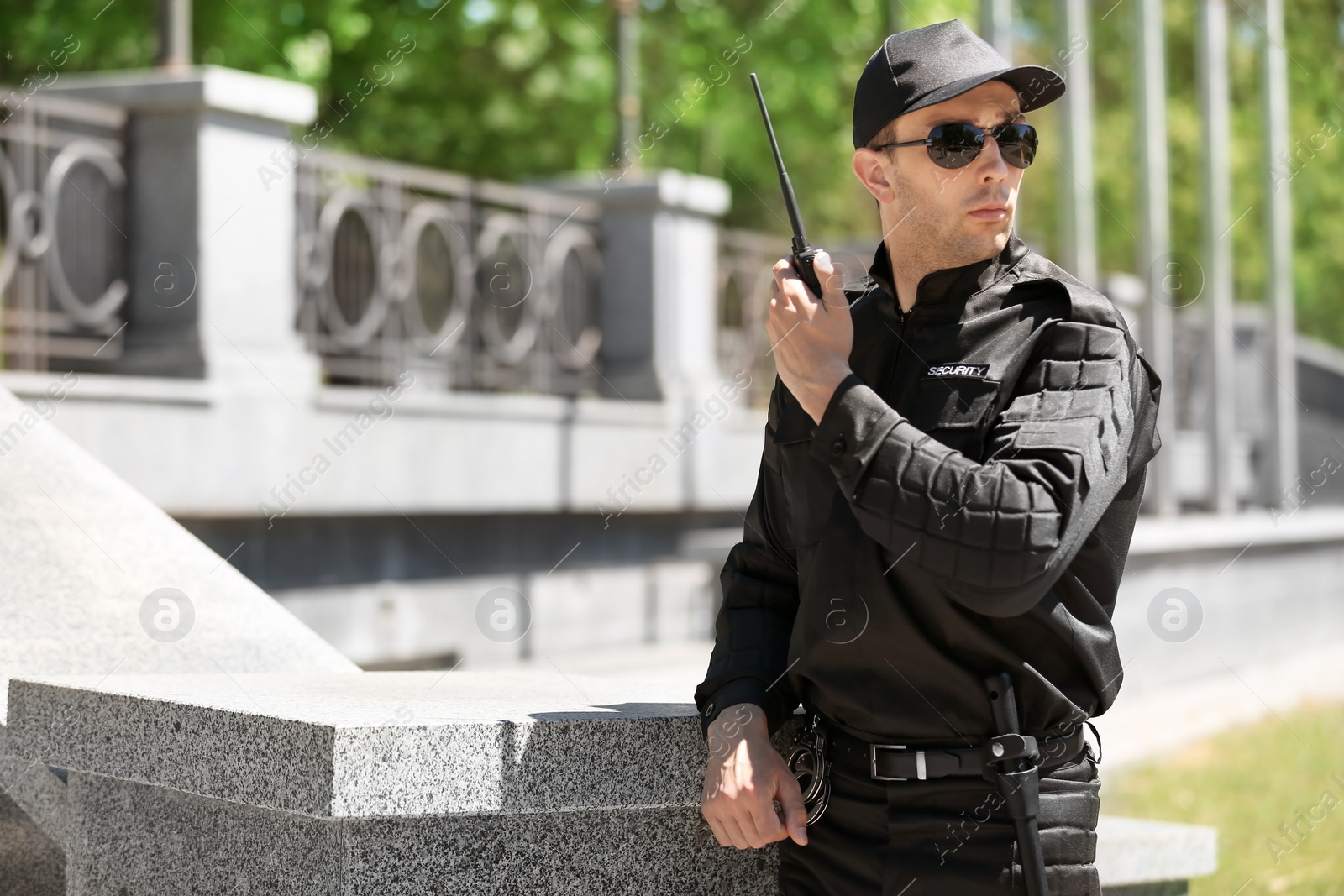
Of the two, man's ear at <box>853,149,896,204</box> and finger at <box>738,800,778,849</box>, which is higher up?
man's ear at <box>853,149,896,204</box>

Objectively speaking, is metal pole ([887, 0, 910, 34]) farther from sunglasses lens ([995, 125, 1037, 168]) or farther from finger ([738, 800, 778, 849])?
finger ([738, 800, 778, 849])

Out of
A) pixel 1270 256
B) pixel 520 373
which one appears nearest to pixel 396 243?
pixel 520 373

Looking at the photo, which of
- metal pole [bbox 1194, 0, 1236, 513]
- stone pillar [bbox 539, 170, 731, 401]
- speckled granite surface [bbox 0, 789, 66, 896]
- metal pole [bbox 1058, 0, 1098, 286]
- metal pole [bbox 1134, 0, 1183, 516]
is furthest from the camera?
metal pole [bbox 1194, 0, 1236, 513]

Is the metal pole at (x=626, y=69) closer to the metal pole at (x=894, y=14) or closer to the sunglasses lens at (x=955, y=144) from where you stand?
the metal pole at (x=894, y=14)

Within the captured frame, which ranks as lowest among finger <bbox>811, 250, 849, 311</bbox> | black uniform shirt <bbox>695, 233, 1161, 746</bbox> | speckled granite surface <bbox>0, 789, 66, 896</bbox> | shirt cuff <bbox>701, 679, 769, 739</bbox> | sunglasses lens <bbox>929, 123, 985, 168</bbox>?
speckled granite surface <bbox>0, 789, 66, 896</bbox>

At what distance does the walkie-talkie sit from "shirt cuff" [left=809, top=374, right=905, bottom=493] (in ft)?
0.65

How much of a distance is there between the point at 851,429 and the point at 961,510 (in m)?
0.19

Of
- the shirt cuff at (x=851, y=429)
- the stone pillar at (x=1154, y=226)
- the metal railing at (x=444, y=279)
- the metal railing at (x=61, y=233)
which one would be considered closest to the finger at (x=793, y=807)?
the shirt cuff at (x=851, y=429)

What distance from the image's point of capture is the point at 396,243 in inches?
381

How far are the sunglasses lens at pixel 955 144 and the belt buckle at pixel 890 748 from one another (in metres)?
0.86

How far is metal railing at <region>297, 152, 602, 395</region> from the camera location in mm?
9281

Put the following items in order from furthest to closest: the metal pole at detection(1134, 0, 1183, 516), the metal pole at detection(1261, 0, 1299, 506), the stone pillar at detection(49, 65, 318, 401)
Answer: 1. the metal pole at detection(1261, 0, 1299, 506)
2. the metal pole at detection(1134, 0, 1183, 516)
3. the stone pillar at detection(49, 65, 318, 401)

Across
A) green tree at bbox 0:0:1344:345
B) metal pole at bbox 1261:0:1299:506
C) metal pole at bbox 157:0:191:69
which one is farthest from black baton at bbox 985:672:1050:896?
metal pole at bbox 1261:0:1299:506

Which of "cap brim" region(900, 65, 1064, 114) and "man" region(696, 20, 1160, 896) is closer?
"man" region(696, 20, 1160, 896)
